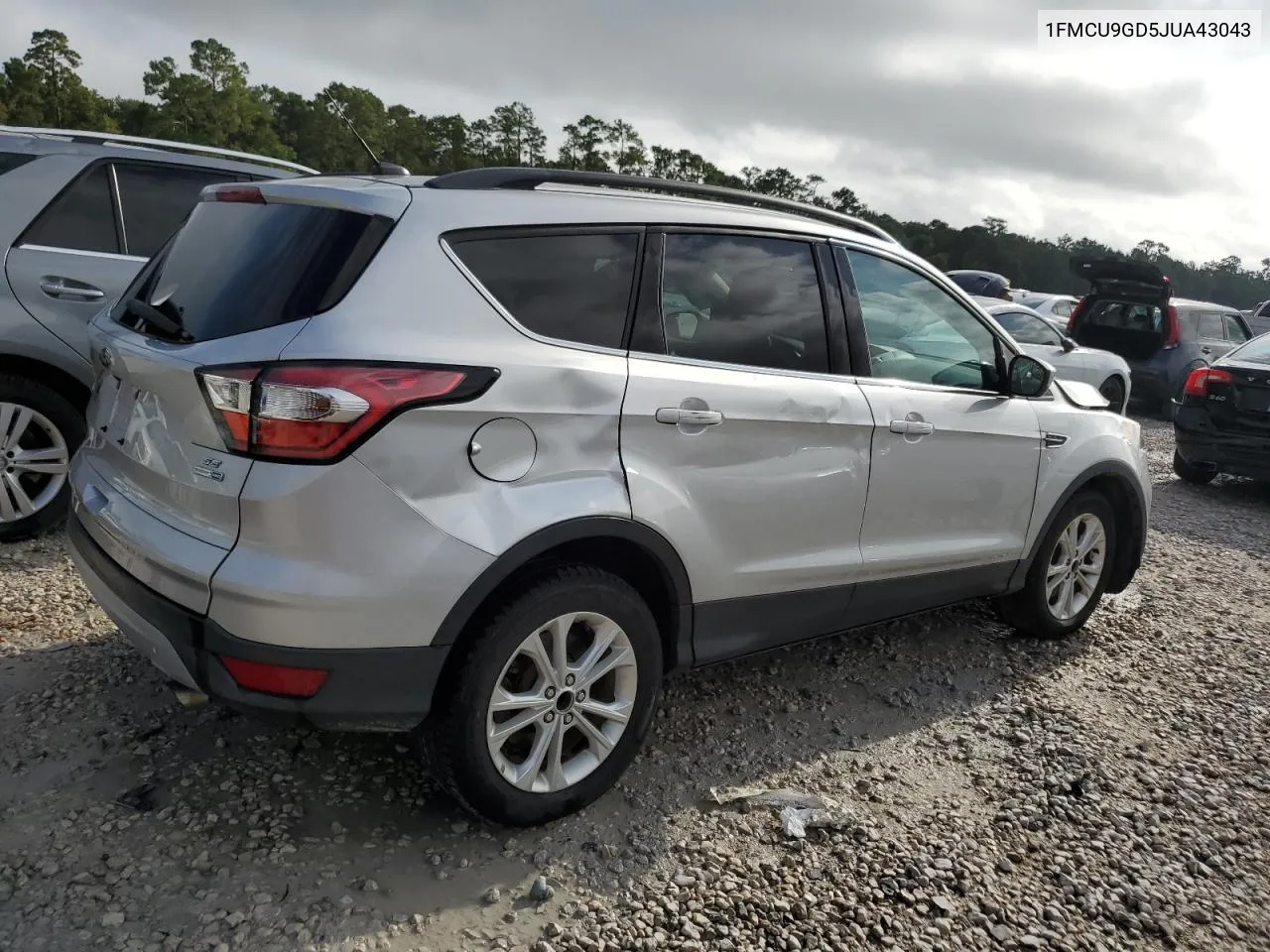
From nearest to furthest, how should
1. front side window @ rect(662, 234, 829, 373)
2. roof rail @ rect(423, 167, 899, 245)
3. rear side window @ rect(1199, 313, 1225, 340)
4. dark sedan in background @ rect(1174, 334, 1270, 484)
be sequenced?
roof rail @ rect(423, 167, 899, 245), front side window @ rect(662, 234, 829, 373), dark sedan in background @ rect(1174, 334, 1270, 484), rear side window @ rect(1199, 313, 1225, 340)

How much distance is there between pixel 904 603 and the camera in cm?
390

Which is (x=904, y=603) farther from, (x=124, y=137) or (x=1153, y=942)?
(x=124, y=137)

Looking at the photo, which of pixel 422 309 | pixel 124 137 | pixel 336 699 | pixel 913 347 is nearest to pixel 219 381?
pixel 422 309

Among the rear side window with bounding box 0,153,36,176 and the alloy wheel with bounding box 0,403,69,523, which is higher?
the rear side window with bounding box 0,153,36,176

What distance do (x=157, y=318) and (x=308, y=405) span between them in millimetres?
854

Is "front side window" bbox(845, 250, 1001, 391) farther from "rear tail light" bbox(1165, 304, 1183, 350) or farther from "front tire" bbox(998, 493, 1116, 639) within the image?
"rear tail light" bbox(1165, 304, 1183, 350)

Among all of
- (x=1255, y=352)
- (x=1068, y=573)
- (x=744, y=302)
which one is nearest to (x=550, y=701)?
(x=744, y=302)

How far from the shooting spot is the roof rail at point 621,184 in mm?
2877

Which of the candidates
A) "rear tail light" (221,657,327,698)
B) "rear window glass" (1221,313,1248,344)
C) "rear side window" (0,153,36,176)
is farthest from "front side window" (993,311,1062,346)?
"rear tail light" (221,657,327,698)

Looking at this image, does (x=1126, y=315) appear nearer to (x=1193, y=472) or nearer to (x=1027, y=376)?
(x=1193, y=472)

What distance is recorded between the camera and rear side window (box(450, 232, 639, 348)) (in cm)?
269

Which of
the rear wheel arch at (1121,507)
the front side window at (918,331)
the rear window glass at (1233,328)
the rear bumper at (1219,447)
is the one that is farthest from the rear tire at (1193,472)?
the front side window at (918,331)

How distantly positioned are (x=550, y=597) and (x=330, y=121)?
63.4 m

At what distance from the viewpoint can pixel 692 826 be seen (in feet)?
9.96
